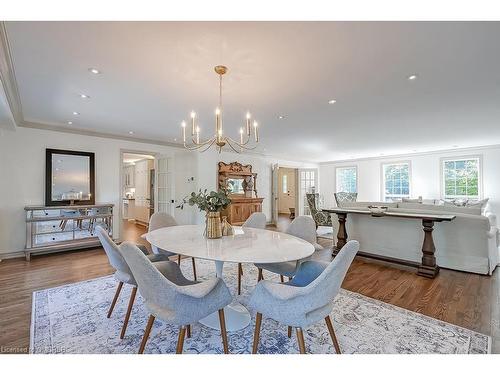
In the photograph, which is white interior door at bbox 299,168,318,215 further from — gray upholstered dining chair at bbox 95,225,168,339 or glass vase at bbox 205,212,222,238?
gray upholstered dining chair at bbox 95,225,168,339

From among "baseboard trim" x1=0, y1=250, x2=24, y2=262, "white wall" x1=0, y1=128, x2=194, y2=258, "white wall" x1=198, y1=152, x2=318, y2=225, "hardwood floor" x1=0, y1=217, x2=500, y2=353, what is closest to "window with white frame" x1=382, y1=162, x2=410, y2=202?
"white wall" x1=198, y1=152, x2=318, y2=225

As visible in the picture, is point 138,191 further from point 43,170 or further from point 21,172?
point 21,172

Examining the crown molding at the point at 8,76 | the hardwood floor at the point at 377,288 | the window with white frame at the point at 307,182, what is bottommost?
the hardwood floor at the point at 377,288

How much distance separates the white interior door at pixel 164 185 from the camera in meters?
5.51

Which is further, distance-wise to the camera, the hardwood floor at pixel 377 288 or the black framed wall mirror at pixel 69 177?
the black framed wall mirror at pixel 69 177

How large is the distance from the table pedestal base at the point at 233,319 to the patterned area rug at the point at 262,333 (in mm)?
39

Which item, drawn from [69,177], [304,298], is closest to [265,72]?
[304,298]

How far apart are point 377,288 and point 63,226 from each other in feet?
16.7

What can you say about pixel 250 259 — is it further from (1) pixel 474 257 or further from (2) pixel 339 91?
(1) pixel 474 257

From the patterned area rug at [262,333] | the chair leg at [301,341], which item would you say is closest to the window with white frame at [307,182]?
the patterned area rug at [262,333]

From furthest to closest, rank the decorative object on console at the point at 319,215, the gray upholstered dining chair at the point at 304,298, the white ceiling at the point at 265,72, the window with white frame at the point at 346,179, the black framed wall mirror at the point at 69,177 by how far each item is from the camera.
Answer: the window with white frame at the point at 346,179
the decorative object on console at the point at 319,215
the black framed wall mirror at the point at 69,177
the white ceiling at the point at 265,72
the gray upholstered dining chair at the point at 304,298

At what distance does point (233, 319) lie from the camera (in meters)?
2.05

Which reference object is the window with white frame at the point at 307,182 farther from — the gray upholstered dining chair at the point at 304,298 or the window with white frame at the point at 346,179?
the gray upholstered dining chair at the point at 304,298

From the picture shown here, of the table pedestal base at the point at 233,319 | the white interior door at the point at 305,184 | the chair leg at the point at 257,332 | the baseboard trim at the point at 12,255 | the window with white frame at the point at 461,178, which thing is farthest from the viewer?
the white interior door at the point at 305,184
